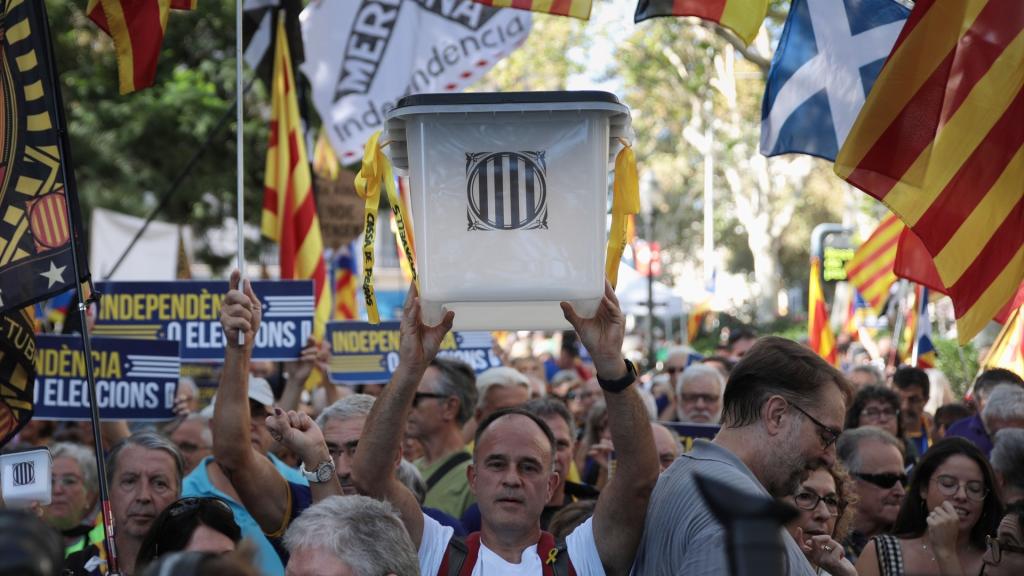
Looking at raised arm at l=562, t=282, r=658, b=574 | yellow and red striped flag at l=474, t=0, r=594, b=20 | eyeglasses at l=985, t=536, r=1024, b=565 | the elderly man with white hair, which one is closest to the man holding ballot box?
raised arm at l=562, t=282, r=658, b=574

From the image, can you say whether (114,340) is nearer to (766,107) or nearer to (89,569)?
(89,569)

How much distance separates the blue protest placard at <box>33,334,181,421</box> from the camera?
22.1ft

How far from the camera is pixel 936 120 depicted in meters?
4.78

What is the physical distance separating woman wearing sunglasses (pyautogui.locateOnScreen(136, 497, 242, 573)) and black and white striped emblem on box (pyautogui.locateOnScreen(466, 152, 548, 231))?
1.30 m

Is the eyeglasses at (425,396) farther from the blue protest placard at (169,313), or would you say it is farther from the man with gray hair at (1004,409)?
the man with gray hair at (1004,409)

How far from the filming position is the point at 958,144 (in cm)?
474

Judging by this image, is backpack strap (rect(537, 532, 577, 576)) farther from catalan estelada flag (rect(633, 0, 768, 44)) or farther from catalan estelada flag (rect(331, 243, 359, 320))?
catalan estelada flag (rect(331, 243, 359, 320))

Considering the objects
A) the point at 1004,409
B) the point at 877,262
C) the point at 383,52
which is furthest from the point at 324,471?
the point at 877,262

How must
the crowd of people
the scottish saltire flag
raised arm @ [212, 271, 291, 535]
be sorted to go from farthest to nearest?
the scottish saltire flag
raised arm @ [212, 271, 291, 535]
the crowd of people

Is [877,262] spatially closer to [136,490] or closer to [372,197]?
[136,490]

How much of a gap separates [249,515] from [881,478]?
2896 mm

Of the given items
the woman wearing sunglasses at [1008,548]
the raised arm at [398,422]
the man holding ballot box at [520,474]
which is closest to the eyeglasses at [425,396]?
the man holding ballot box at [520,474]

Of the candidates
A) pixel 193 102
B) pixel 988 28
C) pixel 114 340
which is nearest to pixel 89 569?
A: pixel 114 340

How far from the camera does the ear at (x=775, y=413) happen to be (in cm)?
362
